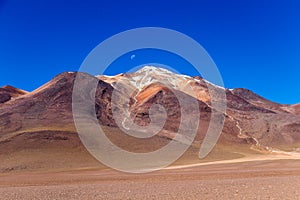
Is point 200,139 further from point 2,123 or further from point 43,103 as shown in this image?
point 2,123

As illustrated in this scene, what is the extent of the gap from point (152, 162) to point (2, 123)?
53519 mm

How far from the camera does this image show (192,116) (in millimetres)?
163375

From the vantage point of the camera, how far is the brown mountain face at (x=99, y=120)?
9496cm

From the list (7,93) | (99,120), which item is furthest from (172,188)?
(7,93)

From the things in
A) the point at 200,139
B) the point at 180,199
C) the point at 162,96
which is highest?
the point at 162,96

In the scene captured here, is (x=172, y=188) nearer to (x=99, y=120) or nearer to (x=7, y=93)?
(x=99, y=120)

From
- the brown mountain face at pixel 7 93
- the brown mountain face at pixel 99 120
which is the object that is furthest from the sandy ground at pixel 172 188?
the brown mountain face at pixel 7 93

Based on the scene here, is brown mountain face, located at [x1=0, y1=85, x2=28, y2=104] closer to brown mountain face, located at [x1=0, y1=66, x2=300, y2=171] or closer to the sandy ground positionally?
brown mountain face, located at [x1=0, y1=66, x2=300, y2=171]

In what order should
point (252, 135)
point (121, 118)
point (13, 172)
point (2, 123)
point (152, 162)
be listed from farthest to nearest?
1. point (252, 135)
2. point (121, 118)
3. point (2, 123)
4. point (152, 162)
5. point (13, 172)

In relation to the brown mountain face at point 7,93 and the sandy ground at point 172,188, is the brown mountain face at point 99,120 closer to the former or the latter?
the brown mountain face at point 7,93

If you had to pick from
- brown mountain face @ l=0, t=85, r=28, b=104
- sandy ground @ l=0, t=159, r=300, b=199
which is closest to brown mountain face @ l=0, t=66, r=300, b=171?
brown mountain face @ l=0, t=85, r=28, b=104

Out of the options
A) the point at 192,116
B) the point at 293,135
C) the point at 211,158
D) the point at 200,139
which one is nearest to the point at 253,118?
the point at 293,135

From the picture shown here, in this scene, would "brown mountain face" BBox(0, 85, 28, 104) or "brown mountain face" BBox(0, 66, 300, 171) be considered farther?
"brown mountain face" BBox(0, 85, 28, 104)

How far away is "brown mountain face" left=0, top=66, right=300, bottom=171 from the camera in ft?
312
